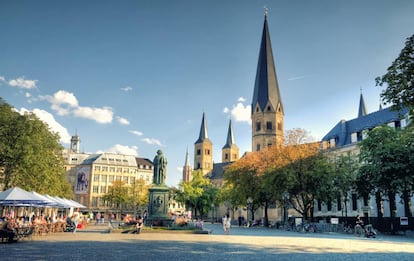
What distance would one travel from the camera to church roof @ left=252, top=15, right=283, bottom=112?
341 ft

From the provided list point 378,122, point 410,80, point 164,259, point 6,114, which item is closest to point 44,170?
point 6,114

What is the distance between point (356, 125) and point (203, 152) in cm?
9685

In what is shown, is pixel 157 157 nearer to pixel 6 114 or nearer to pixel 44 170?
pixel 44 170

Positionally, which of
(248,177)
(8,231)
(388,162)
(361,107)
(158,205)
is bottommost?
(8,231)

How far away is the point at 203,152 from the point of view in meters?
160

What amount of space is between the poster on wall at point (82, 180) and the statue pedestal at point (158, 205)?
285ft

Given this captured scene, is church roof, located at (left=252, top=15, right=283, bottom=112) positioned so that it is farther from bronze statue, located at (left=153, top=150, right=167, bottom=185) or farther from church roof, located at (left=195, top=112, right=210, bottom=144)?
bronze statue, located at (left=153, top=150, right=167, bottom=185)

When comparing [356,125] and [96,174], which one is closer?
[356,125]

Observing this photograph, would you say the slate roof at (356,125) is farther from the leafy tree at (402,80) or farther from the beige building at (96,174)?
the beige building at (96,174)

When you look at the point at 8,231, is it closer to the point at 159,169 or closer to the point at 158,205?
the point at 158,205

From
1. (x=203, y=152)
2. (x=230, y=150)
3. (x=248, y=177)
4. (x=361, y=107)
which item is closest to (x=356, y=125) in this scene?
(x=361, y=107)

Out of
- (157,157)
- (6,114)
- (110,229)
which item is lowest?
(110,229)

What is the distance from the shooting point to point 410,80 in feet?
39.1

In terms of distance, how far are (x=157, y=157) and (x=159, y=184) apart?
102 inches
